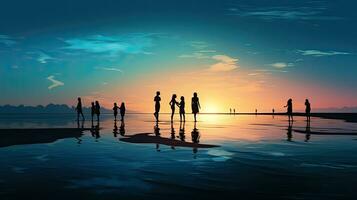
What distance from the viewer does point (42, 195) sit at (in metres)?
6.58

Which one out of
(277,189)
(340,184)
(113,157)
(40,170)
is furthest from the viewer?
(113,157)

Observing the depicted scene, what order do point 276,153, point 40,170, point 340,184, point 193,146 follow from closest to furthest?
point 340,184, point 40,170, point 276,153, point 193,146

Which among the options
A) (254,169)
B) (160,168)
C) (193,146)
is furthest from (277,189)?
(193,146)

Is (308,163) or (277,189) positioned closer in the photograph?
(277,189)

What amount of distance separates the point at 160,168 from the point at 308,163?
167 inches

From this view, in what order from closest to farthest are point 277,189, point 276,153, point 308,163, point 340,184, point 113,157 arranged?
point 277,189, point 340,184, point 308,163, point 113,157, point 276,153

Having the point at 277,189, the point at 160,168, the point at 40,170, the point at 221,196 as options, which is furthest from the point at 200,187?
the point at 40,170

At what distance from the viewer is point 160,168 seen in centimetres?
963

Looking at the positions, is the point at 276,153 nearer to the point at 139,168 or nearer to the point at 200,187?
the point at 139,168

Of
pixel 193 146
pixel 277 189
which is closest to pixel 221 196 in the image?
pixel 277 189

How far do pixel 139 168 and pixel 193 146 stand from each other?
584cm

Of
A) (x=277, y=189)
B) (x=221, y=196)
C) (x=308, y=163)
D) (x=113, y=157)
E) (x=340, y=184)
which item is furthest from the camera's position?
(x=113, y=157)

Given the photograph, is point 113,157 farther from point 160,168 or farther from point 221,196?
point 221,196

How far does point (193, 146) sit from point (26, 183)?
848 centimetres
